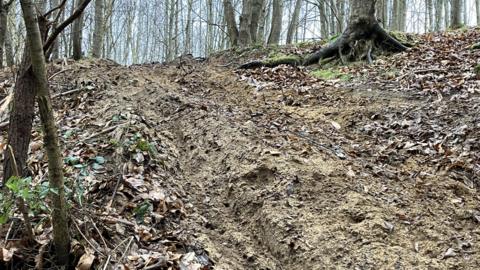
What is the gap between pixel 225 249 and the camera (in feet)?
12.2

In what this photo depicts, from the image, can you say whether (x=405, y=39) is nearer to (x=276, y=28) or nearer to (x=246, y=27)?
(x=246, y=27)

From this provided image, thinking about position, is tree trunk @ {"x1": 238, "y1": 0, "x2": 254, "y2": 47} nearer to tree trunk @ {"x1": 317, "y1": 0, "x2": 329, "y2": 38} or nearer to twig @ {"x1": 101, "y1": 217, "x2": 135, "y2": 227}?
tree trunk @ {"x1": 317, "y1": 0, "x2": 329, "y2": 38}

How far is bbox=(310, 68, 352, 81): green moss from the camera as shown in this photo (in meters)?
8.44

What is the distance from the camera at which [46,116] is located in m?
2.52

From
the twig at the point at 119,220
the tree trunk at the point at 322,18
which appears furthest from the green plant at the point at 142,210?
the tree trunk at the point at 322,18

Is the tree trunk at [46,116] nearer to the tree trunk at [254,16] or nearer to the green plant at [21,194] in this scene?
the green plant at [21,194]

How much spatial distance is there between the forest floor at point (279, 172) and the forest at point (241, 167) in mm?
19

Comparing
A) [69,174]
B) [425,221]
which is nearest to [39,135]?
[69,174]

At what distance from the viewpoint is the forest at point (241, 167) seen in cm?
302

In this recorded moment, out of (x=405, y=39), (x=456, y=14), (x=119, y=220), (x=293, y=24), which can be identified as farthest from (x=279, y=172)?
(x=293, y=24)

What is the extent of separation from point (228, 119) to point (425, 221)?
125 inches

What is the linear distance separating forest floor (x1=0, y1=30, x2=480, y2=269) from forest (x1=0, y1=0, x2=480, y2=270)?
0.02 m

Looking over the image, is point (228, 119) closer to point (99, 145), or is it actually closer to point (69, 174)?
point (99, 145)

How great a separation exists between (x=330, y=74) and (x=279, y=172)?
465 cm
